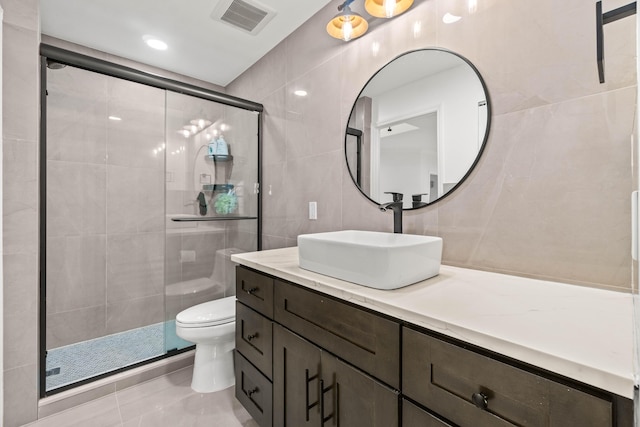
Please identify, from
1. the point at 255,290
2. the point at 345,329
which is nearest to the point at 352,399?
the point at 345,329

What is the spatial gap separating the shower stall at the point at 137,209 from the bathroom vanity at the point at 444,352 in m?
1.22

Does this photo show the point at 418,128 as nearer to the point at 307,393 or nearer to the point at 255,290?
the point at 255,290

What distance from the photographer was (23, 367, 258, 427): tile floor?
1550 mm

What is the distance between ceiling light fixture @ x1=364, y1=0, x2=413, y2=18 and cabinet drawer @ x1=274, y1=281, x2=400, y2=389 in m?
1.31

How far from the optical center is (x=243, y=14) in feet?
6.20

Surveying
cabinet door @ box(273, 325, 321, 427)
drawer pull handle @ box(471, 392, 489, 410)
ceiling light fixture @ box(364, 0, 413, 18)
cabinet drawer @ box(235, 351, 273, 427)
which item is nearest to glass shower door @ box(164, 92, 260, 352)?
cabinet drawer @ box(235, 351, 273, 427)

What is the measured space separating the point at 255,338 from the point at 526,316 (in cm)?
109

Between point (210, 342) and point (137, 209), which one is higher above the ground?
point (137, 209)

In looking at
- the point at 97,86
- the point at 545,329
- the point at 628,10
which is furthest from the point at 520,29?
the point at 97,86

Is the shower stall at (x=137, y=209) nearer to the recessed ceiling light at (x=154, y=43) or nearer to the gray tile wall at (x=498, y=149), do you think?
the recessed ceiling light at (x=154, y=43)

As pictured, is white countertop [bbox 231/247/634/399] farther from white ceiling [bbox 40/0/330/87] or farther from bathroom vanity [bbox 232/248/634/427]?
white ceiling [bbox 40/0/330/87]

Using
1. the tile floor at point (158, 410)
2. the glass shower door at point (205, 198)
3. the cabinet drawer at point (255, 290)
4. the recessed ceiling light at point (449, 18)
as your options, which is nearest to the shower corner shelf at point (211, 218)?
the glass shower door at point (205, 198)

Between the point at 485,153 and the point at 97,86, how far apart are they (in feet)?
9.22

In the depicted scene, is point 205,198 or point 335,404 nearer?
point 335,404
